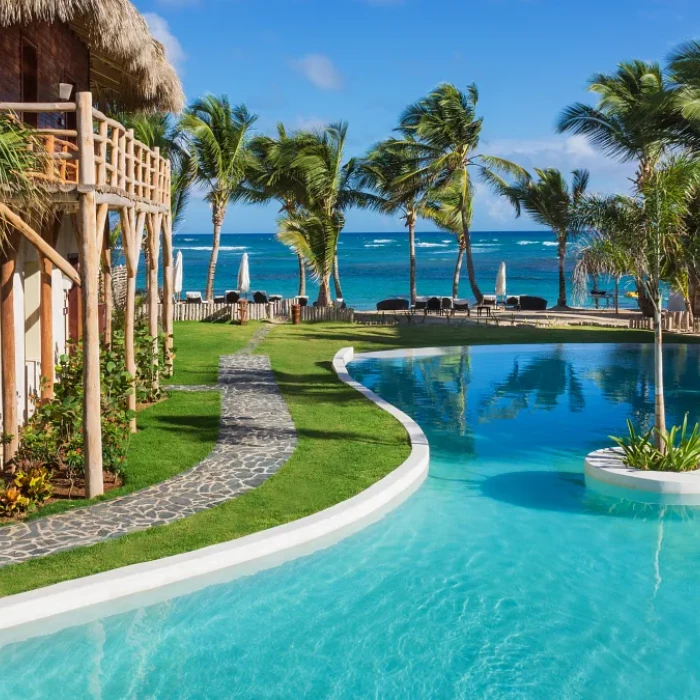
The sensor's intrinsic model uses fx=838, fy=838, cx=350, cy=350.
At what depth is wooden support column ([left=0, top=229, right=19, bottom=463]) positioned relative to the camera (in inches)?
344

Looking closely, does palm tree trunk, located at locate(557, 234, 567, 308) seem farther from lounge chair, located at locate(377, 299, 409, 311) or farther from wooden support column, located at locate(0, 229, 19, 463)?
wooden support column, located at locate(0, 229, 19, 463)

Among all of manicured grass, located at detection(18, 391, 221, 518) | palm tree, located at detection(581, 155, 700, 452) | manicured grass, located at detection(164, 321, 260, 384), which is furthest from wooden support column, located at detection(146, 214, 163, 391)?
palm tree, located at detection(581, 155, 700, 452)

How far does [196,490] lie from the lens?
356 inches

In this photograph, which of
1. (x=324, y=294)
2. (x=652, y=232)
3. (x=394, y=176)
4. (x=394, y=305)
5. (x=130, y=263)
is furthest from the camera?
(x=394, y=305)

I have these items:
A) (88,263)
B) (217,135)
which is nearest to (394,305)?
(217,135)

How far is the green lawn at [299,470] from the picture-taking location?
700cm

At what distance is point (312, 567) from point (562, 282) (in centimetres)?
2993

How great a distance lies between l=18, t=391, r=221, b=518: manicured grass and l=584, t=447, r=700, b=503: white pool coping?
4834mm

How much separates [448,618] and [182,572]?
2230 mm

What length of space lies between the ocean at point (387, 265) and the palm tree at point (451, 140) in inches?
793

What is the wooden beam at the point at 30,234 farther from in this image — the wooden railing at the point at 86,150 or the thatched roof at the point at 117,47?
the thatched roof at the point at 117,47

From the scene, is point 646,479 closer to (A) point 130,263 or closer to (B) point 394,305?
(A) point 130,263

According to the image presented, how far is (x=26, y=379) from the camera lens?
36.0 ft

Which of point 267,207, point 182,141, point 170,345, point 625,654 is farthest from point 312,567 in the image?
point 267,207
